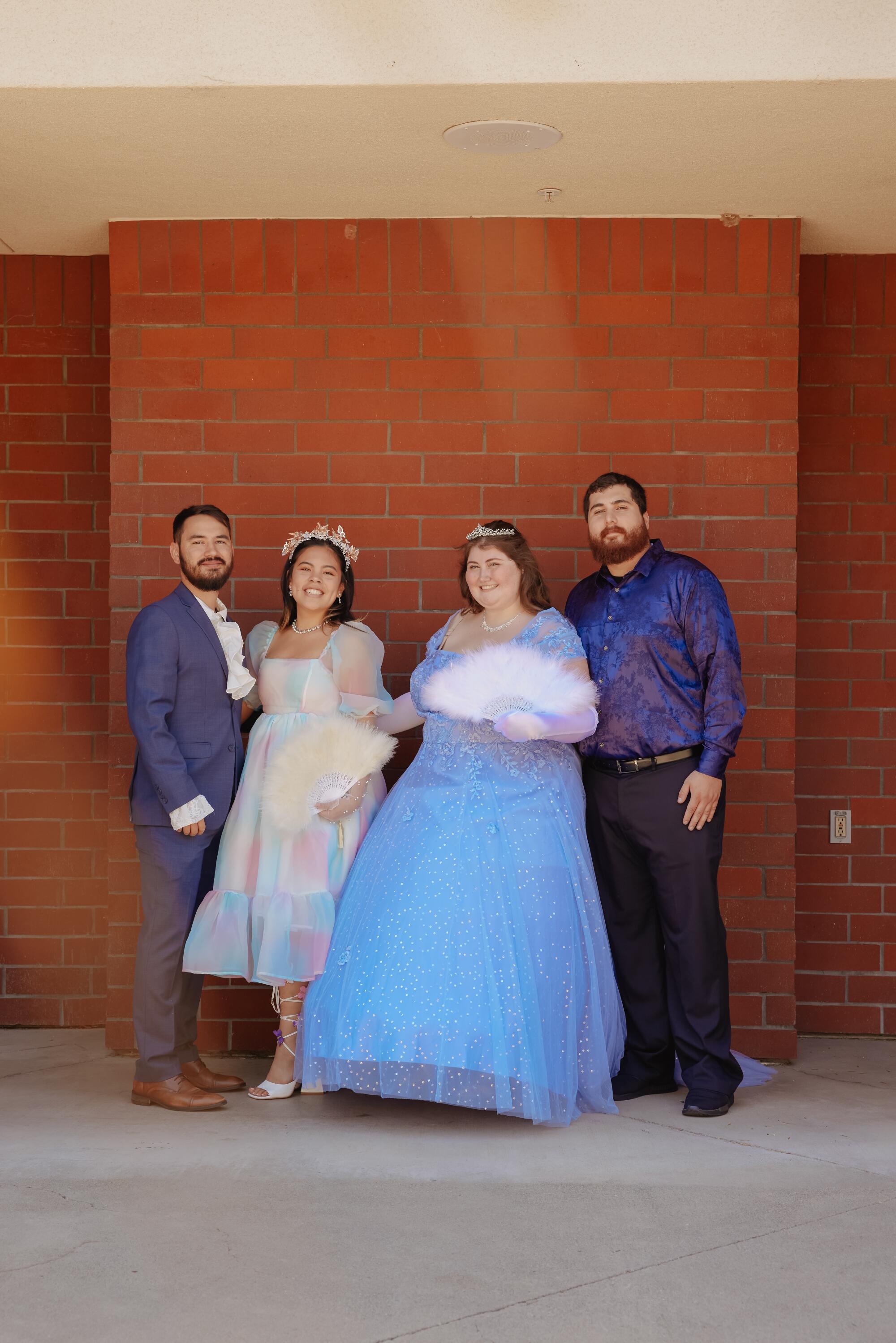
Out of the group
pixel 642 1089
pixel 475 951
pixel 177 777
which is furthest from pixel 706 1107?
pixel 177 777

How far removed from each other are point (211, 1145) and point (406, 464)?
231 cm

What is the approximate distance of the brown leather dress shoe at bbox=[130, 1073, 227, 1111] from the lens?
378 cm

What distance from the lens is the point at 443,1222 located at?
2.91 meters

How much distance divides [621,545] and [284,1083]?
76.0 inches

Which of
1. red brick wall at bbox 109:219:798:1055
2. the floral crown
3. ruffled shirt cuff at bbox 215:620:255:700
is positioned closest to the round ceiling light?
red brick wall at bbox 109:219:798:1055

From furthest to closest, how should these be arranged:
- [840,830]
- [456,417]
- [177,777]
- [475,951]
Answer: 1. [840,830]
2. [456,417]
3. [177,777]
4. [475,951]

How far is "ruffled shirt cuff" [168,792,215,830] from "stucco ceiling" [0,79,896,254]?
77.9 inches

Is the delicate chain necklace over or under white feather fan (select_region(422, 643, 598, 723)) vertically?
over

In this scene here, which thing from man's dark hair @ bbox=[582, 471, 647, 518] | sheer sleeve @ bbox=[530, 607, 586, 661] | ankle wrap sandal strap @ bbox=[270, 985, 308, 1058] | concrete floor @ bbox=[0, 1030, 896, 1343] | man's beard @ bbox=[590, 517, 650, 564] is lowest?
concrete floor @ bbox=[0, 1030, 896, 1343]

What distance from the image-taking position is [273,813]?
385 cm

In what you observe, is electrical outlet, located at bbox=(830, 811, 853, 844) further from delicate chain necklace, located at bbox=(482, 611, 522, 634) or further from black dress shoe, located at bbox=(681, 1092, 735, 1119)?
delicate chain necklace, located at bbox=(482, 611, 522, 634)

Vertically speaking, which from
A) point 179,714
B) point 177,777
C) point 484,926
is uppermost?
point 179,714

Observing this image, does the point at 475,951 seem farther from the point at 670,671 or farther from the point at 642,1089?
the point at 670,671

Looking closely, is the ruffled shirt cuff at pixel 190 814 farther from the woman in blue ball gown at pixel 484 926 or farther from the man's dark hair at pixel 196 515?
the man's dark hair at pixel 196 515
